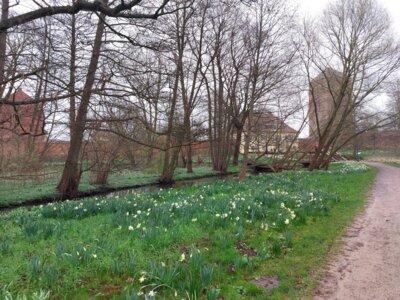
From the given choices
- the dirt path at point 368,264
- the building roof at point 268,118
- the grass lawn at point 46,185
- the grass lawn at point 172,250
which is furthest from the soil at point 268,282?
the building roof at point 268,118

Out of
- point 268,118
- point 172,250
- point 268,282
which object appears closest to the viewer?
point 268,282

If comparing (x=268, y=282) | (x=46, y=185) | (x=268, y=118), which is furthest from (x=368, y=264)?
(x=268, y=118)

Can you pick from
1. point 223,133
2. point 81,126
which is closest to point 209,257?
point 81,126

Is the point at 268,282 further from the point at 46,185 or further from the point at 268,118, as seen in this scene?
the point at 268,118

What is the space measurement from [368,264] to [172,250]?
2.68 m

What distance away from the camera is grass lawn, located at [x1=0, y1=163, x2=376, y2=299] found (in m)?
3.57

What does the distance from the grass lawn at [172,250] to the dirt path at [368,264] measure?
0.22 m

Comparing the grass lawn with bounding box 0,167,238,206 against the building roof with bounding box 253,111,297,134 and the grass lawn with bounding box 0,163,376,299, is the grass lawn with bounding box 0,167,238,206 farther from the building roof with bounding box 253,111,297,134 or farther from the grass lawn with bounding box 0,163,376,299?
the grass lawn with bounding box 0,163,376,299

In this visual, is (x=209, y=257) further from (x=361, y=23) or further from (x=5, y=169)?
(x=361, y=23)

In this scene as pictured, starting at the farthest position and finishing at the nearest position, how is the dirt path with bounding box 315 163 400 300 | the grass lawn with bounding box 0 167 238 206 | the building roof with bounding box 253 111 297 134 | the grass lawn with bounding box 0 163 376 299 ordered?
the building roof with bounding box 253 111 297 134 → the grass lawn with bounding box 0 167 238 206 → the dirt path with bounding box 315 163 400 300 → the grass lawn with bounding box 0 163 376 299

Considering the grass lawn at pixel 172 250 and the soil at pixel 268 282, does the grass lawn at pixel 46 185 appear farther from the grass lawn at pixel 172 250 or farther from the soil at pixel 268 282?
the soil at pixel 268 282

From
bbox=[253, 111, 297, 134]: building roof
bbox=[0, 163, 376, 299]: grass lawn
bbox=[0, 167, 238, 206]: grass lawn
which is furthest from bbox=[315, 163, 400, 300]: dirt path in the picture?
bbox=[253, 111, 297, 134]: building roof

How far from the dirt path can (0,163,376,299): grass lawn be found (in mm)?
223

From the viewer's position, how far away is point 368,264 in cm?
477
